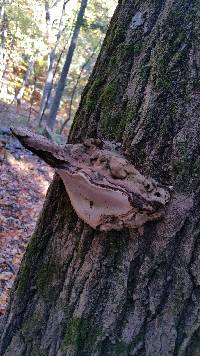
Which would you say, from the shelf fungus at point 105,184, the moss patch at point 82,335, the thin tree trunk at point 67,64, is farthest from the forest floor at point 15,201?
the thin tree trunk at point 67,64

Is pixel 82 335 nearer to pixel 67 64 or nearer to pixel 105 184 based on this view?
pixel 105 184

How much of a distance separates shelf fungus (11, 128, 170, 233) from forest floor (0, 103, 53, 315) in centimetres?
345

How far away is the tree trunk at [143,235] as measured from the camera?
1.28 m

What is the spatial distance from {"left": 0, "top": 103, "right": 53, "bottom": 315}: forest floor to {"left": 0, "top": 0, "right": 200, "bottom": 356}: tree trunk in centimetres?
323

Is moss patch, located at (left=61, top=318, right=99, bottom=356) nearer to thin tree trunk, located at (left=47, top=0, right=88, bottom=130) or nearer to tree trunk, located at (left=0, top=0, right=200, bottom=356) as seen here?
tree trunk, located at (left=0, top=0, right=200, bottom=356)

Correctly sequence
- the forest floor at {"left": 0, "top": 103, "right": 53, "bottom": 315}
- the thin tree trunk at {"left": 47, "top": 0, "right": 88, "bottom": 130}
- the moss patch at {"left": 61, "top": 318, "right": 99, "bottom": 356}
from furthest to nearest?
the thin tree trunk at {"left": 47, "top": 0, "right": 88, "bottom": 130}, the forest floor at {"left": 0, "top": 103, "right": 53, "bottom": 315}, the moss patch at {"left": 61, "top": 318, "right": 99, "bottom": 356}

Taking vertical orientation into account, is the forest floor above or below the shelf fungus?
below

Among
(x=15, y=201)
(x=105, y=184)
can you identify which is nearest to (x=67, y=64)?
(x=15, y=201)

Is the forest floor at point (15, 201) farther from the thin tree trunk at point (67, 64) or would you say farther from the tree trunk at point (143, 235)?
the thin tree trunk at point (67, 64)

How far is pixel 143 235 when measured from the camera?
1.31 meters

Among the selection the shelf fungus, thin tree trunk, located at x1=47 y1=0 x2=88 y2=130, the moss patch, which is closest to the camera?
the shelf fungus

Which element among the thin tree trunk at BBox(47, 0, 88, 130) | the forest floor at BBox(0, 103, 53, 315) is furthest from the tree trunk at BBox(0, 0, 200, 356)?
the thin tree trunk at BBox(47, 0, 88, 130)

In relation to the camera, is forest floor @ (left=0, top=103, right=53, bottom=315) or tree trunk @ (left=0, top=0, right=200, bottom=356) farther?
forest floor @ (left=0, top=103, right=53, bottom=315)

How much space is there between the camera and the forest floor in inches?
229
